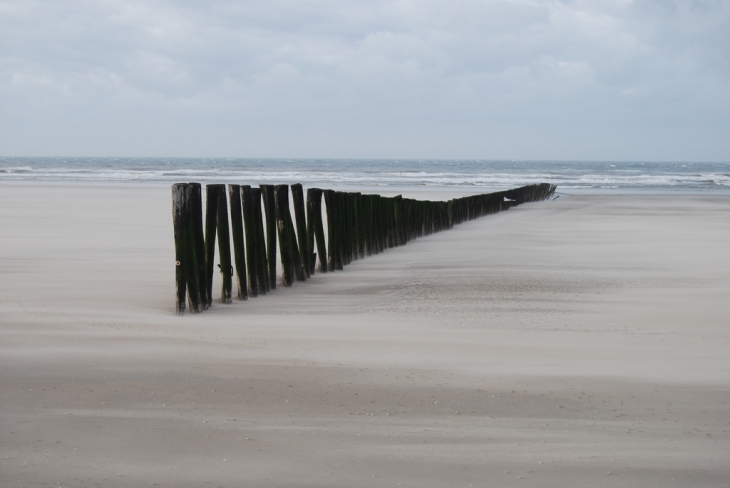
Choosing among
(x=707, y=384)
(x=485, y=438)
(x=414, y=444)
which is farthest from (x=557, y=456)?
(x=707, y=384)

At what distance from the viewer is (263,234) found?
7.21 m

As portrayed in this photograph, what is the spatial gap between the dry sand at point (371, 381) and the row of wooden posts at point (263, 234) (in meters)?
0.28

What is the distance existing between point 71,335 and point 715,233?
12.7 m

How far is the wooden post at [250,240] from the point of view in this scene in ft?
22.7

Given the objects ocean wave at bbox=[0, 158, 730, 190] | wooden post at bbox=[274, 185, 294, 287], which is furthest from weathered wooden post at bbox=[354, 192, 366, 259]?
ocean wave at bbox=[0, 158, 730, 190]

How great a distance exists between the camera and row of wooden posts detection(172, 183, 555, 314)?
595cm

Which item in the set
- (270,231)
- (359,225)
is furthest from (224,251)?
(359,225)

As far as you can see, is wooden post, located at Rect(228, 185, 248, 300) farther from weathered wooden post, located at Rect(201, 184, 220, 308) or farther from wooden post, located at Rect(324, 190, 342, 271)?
wooden post, located at Rect(324, 190, 342, 271)

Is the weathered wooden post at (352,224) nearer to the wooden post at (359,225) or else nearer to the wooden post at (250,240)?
the wooden post at (359,225)

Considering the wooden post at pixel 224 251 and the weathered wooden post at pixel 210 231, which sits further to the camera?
the wooden post at pixel 224 251

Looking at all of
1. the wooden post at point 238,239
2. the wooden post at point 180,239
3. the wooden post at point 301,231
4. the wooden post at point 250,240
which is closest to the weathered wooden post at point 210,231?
the wooden post at point 180,239

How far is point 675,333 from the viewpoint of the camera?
5398 mm

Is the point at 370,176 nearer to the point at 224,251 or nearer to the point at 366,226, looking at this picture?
the point at 366,226

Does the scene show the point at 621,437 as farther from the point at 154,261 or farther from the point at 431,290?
the point at 154,261
